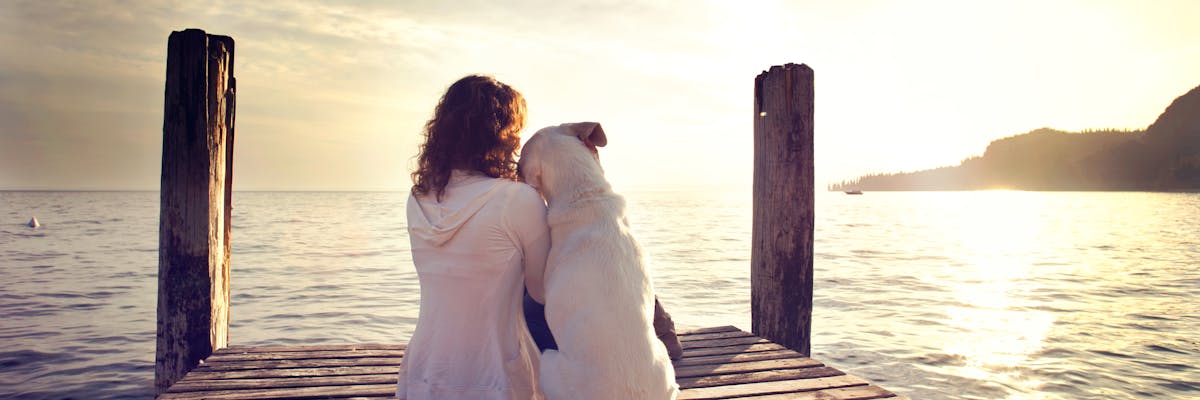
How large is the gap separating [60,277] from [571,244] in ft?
58.2

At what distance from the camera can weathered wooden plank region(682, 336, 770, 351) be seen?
18.3 ft

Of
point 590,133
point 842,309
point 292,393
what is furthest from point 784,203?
point 842,309

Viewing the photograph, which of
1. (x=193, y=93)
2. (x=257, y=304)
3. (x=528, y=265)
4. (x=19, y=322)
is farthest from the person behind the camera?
(x=257, y=304)

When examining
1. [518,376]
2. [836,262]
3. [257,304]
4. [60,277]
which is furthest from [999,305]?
[60,277]

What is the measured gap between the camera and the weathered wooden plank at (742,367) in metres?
4.81

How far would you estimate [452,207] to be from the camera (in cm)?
302

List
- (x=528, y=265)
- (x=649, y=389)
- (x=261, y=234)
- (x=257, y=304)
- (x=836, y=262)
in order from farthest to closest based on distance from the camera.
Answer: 1. (x=261, y=234)
2. (x=836, y=262)
3. (x=257, y=304)
4. (x=528, y=265)
5. (x=649, y=389)

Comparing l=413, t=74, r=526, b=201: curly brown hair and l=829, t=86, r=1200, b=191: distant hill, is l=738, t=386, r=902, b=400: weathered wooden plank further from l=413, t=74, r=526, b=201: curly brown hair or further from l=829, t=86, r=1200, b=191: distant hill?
l=829, t=86, r=1200, b=191: distant hill

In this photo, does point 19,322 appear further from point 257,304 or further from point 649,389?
point 649,389

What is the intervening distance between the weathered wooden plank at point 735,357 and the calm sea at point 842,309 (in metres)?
3.65

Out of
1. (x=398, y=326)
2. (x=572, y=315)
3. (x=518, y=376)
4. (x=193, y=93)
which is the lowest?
(x=398, y=326)

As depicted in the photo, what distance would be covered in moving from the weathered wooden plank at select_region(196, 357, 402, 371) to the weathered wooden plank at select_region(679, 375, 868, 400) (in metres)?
2.19

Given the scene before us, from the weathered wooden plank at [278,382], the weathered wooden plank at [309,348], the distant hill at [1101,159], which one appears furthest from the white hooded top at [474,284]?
the distant hill at [1101,159]

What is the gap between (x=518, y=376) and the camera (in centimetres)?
323
